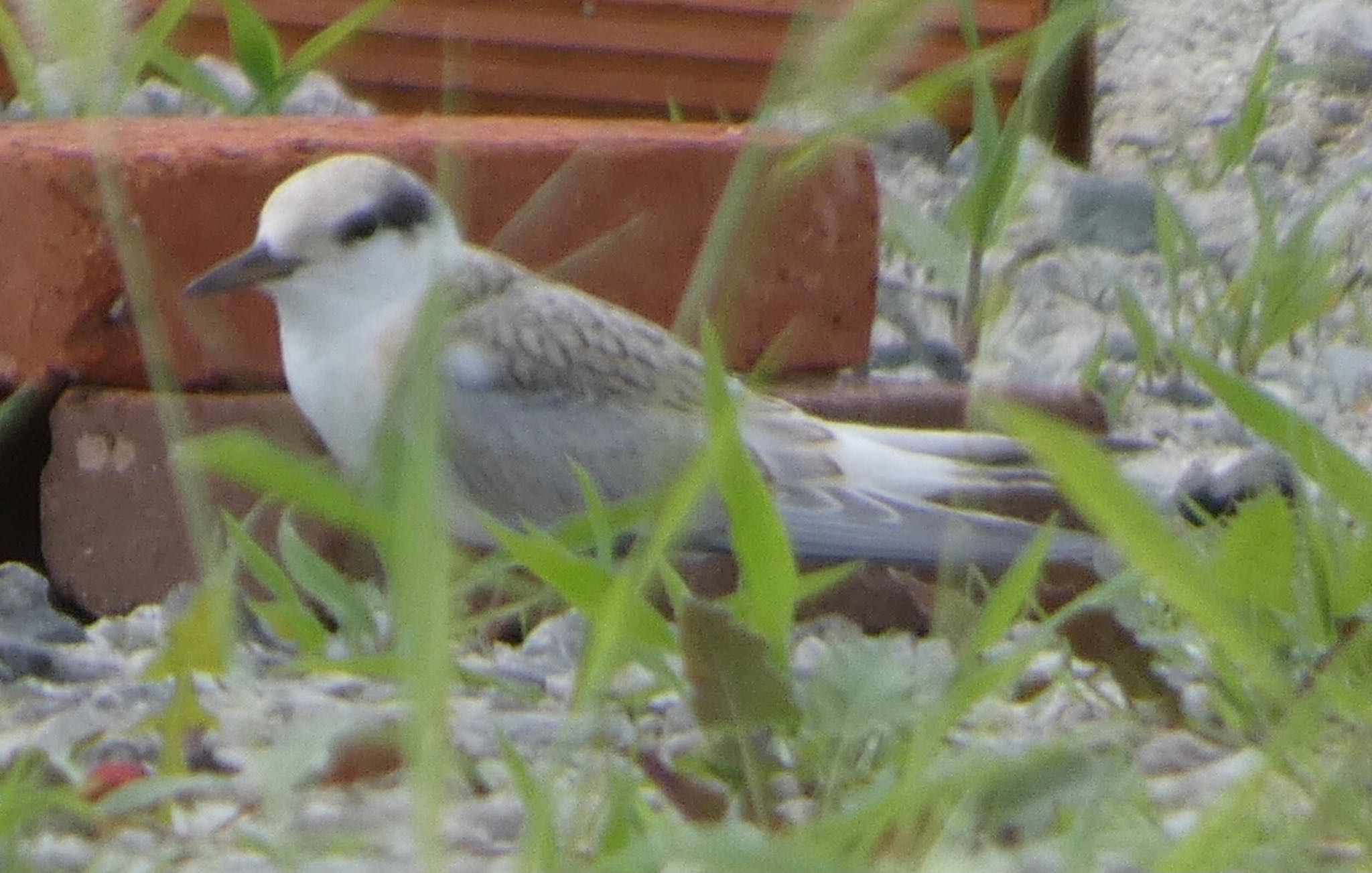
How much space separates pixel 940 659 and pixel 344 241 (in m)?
1.30

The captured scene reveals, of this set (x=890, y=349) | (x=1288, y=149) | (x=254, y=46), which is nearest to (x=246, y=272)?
(x=254, y=46)

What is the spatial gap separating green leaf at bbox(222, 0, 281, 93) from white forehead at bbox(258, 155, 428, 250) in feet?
1.83

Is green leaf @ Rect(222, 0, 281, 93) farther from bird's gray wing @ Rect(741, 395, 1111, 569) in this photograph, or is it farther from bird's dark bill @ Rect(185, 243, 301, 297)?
bird's gray wing @ Rect(741, 395, 1111, 569)

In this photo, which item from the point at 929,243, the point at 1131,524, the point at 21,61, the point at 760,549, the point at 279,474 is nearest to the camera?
the point at 1131,524

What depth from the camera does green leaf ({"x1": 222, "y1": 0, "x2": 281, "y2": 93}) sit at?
3.69 m

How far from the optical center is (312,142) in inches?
131

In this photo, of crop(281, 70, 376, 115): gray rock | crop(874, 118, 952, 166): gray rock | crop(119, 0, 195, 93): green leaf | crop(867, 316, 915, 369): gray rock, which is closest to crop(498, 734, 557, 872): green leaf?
crop(119, 0, 195, 93): green leaf

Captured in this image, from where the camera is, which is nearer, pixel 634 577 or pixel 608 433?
pixel 634 577

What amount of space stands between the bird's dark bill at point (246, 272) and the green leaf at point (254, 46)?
2.26ft

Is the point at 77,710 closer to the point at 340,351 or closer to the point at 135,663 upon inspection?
the point at 135,663

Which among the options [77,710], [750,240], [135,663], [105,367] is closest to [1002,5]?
[750,240]

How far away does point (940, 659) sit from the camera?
7.50 ft

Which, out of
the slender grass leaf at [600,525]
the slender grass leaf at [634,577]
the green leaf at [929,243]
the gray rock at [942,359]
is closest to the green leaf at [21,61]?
the green leaf at [929,243]

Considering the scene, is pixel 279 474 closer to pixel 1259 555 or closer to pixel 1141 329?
pixel 1259 555
